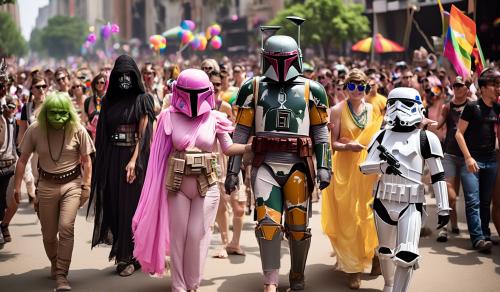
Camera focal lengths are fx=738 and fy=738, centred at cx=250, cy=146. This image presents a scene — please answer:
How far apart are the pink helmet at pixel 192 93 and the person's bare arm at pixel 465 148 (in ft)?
10.2

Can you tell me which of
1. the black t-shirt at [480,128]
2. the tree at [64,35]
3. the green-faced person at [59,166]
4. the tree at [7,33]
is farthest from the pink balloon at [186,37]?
the tree at [64,35]

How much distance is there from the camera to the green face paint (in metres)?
6.70

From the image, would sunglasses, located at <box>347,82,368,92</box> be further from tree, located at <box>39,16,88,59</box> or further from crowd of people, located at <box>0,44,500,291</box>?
tree, located at <box>39,16,88,59</box>

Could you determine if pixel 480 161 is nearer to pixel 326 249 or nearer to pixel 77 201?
pixel 326 249

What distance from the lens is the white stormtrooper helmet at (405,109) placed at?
5914 mm

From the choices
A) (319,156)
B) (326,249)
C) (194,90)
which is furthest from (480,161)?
(194,90)

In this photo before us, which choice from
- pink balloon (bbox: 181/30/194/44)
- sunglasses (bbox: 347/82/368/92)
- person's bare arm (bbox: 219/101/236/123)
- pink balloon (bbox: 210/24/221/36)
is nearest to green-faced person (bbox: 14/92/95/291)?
person's bare arm (bbox: 219/101/236/123)

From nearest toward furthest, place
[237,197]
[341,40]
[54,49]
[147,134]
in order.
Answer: [147,134]
[237,197]
[341,40]
[54,49]

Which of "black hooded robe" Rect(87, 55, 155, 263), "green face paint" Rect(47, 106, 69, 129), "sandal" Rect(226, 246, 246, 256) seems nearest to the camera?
"green face paint" Rect(47, 106, 69, 129)

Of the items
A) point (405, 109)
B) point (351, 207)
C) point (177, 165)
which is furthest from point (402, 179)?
point (177, 165)

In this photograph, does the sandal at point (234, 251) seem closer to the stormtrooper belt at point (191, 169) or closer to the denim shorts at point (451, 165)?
the stormtrooper belt at point (191, 169)

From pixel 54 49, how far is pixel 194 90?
531 ft

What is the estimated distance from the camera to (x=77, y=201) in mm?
6840

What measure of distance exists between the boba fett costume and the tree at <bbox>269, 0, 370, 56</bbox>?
1615 inches
